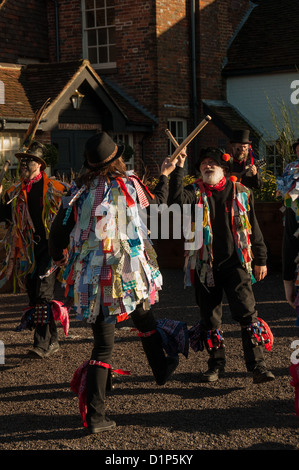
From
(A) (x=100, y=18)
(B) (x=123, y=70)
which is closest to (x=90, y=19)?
(A) (x=100, y=18)

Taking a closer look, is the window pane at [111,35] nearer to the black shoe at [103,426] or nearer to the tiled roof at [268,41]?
the tiled roof at [268,41]

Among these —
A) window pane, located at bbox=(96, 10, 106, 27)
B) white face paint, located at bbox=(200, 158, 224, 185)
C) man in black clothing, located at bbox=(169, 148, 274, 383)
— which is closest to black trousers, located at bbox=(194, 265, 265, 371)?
man in black clothing, located at bbox=(169, 148, 274, 383)

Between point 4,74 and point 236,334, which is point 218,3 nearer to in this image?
point 4,74

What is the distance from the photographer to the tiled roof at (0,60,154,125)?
16562 mm

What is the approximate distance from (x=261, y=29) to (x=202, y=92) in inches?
114

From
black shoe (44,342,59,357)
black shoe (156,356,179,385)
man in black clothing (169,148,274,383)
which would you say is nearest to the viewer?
black shoe (156,356,179,385)

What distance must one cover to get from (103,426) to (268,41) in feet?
58.6

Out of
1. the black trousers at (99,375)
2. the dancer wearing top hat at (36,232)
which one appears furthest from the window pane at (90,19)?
the black trousers at (99,375)

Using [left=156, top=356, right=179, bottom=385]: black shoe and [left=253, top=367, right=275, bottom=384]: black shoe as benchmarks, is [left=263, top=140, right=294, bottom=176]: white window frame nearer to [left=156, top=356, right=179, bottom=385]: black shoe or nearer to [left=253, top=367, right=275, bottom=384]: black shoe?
[left=253, top=367, right=275, bottom=384]: black shoe

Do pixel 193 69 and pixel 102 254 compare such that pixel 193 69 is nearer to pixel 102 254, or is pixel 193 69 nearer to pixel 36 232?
pixel 36 232

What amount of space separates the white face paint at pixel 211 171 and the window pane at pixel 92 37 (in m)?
15.4

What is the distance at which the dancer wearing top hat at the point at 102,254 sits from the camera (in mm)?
4695

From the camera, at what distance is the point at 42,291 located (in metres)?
6.78

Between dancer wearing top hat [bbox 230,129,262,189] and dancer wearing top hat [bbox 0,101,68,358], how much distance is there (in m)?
2.27
